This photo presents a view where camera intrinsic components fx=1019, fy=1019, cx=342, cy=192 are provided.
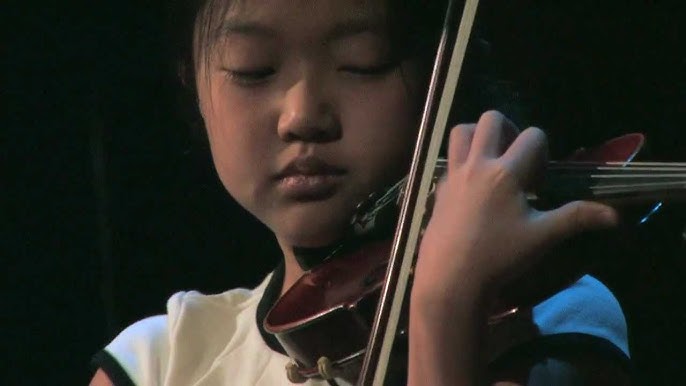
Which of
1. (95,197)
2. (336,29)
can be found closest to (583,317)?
(336,29)

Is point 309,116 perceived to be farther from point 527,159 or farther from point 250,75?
point 527,159

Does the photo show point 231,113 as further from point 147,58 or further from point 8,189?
point 8,189

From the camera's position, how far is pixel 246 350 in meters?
0.77

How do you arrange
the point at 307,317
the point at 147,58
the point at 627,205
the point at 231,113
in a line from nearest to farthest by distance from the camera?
the point at 627,205 < the point at 307,317 < the point at 231,113 < the point at 147,58

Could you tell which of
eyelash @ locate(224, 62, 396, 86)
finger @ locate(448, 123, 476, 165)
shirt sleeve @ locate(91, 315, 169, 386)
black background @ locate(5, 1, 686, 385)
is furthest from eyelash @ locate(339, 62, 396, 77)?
black background @ locate(5, 1, 686, 385)

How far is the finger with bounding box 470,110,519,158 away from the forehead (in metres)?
0.16

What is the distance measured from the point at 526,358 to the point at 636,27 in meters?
0.34

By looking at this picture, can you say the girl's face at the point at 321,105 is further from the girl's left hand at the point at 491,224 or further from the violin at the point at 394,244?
the girl's left hand at the point at 491,224

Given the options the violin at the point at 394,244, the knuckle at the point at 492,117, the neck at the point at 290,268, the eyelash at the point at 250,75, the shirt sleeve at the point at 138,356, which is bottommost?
the shirt sleeve at the point at 138,356

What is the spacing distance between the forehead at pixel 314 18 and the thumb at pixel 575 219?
233mm

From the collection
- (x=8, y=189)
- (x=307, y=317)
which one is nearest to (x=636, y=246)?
(x=307, y=317)

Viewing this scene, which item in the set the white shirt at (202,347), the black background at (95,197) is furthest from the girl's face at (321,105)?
the black background at (95,197)

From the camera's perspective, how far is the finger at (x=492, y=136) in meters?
0.52

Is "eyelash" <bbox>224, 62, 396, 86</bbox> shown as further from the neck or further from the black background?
the black background
